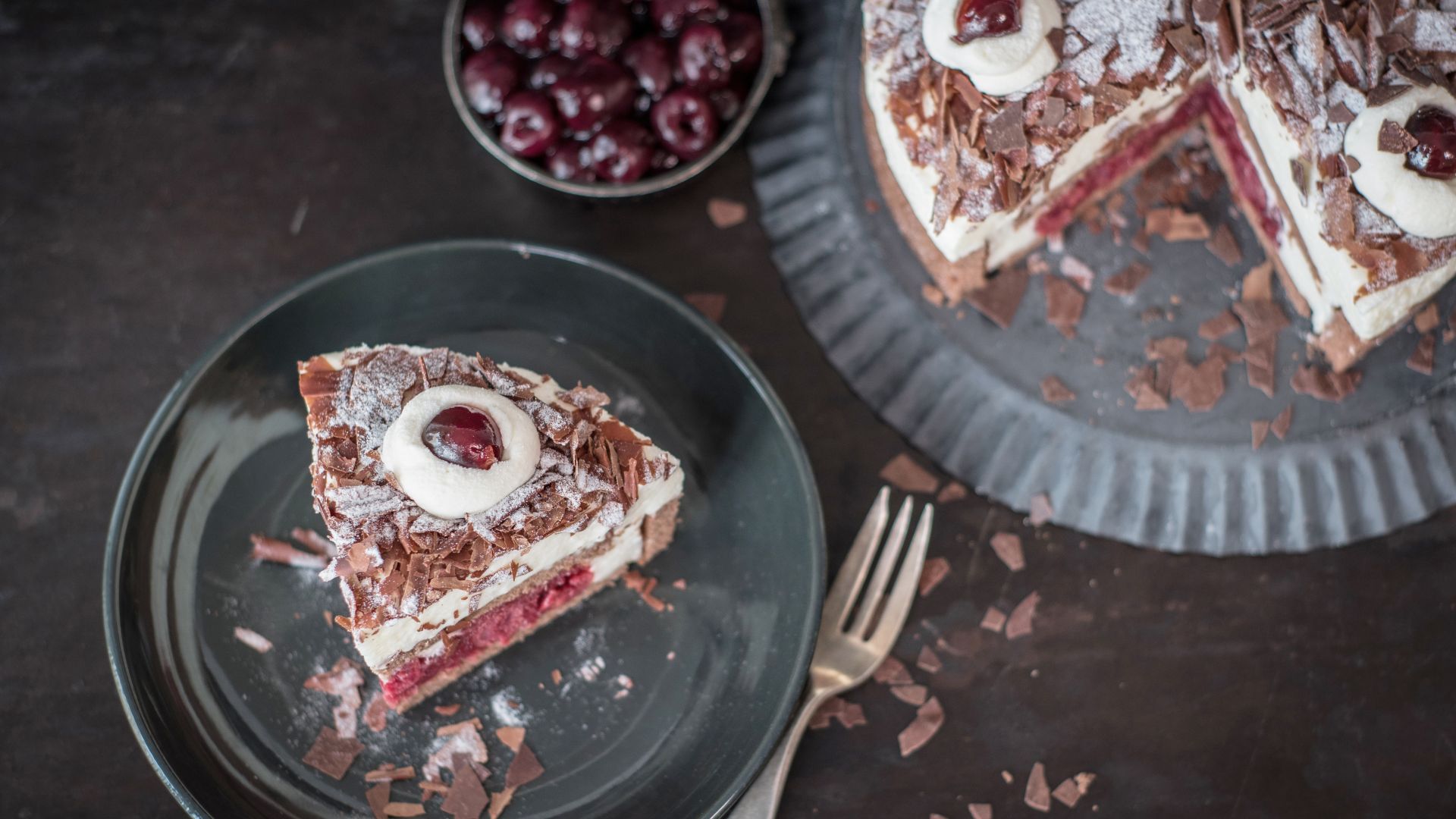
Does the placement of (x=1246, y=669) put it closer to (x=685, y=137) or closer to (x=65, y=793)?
(x=685, y=137)

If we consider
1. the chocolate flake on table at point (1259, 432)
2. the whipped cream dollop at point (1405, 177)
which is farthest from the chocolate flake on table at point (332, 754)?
the whipped cream dollop at point (1405, 177)

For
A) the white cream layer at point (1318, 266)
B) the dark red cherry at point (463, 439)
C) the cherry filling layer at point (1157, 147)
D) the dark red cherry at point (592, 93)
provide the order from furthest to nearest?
the cherry filling layer at point (1157, 147) < the dark red cherry at point (592, 93) < the white cream layer at point (1318, 266) < the dark red cherry at point (463, 439)

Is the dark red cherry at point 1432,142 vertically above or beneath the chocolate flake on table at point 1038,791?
above

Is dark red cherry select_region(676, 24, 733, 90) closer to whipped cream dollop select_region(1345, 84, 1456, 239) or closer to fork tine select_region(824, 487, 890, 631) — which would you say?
fork tine select_region(824, 487, 890, 631)

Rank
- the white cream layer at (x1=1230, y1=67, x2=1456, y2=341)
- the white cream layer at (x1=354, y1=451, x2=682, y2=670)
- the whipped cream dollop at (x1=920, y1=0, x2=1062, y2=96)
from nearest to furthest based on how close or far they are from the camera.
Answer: the white cream layer at (x1=354, y1=451, x2=682, y2=670) → the whipped cream dollop at (x1=920, y1=0, x2=1062, y2=96) → the white cream layer at (x1=1230, y1=67, x2=1456, y2=341)

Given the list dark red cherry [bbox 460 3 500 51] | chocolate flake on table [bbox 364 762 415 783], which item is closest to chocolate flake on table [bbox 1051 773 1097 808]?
chocolate flake on table [bbox 364 762 415 783]

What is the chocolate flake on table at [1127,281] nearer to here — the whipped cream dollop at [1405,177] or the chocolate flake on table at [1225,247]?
the chocolate flake on table at [1225,247]
